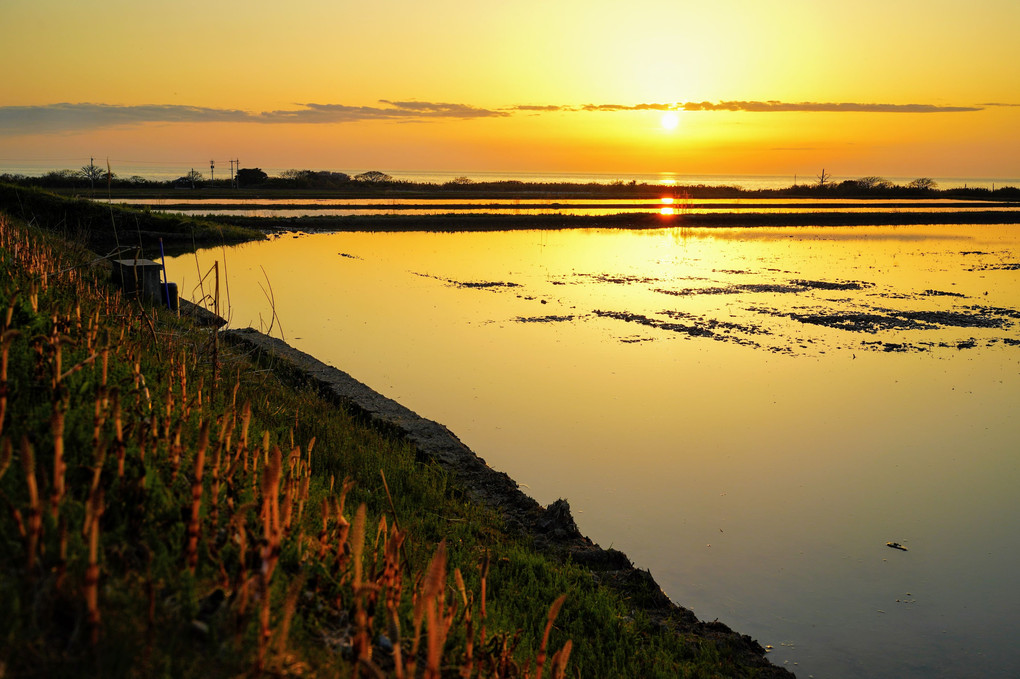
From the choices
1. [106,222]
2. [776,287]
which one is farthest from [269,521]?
[106,222]

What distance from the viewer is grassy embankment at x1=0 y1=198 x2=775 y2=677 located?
1935 mm

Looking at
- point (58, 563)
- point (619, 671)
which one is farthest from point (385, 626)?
point (619, 671)

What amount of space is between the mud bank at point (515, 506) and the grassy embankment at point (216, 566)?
0.15 m

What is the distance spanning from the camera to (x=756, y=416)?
8320mm

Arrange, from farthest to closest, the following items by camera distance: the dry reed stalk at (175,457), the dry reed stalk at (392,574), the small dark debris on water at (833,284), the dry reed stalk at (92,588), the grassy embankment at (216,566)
→ the small dark debris on water at (833,284) < the dry reed stalk at (175,457) < the dry reed stalk at (392,574) < the grassy embankment at (216,566) < the dry reed stalk at (92,588)

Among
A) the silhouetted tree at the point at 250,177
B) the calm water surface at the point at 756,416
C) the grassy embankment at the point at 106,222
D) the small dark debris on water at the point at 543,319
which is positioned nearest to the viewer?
Answer: the calm water surface at the point at 756,416

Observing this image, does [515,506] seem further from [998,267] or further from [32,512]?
[998,267]

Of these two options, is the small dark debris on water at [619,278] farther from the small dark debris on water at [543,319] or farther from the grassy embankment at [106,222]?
the grassy embankment at [106,222]

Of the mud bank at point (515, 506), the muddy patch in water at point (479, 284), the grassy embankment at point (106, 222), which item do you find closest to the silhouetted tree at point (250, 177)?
the grassy embankment at point (106, 222)

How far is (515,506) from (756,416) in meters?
3.88

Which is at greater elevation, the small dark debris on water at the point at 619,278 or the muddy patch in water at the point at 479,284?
the small dark debris on water at the point at 619,278

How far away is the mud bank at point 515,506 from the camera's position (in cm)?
428

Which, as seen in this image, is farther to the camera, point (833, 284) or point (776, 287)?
point (833, 284)

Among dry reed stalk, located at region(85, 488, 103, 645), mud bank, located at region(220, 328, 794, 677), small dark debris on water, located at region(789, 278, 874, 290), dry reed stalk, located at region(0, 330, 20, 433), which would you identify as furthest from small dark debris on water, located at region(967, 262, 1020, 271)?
dry reed stalk, located at region(85, 488, 103, 645)
